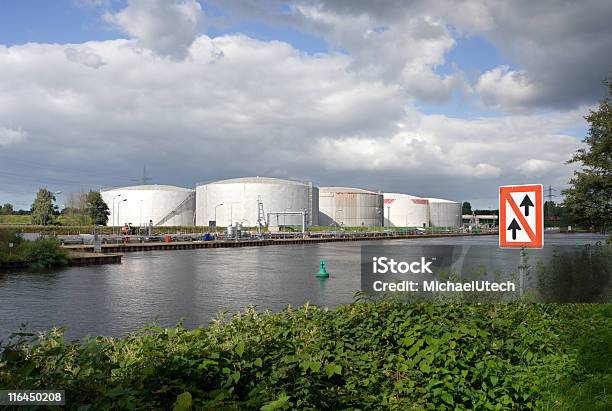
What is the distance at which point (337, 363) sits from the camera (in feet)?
20.7

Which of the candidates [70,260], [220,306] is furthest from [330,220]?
[220,306]

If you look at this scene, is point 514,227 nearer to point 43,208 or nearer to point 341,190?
point 43,208

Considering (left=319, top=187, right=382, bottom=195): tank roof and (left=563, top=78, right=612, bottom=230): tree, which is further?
(left=319, top=187, right=382, bottom=195): tank roof

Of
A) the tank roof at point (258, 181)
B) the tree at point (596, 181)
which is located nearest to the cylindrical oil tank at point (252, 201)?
the tank roof at point (258, 181)

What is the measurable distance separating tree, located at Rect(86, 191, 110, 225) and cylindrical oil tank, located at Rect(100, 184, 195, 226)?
2529 cm

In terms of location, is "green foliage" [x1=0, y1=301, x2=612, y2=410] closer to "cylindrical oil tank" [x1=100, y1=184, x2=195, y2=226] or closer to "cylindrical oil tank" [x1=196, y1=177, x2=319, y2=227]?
"cylindrical oil tank" [x1=196, y1=177, x2=319, y2=227]

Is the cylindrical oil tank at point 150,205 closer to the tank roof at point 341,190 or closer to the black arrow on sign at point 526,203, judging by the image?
the tank roof at point 341,190

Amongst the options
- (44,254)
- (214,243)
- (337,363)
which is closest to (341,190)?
(214,243)

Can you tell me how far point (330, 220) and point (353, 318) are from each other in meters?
169

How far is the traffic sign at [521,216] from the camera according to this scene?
9.25 metres

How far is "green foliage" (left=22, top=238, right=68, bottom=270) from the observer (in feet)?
149

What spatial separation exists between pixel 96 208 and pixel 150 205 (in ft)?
99.2

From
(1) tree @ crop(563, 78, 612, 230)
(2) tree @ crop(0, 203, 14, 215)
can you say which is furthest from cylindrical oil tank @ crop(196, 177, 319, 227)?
(1) tree @ crop(563, 78, 612, 230)

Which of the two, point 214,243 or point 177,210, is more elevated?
point 177,210
